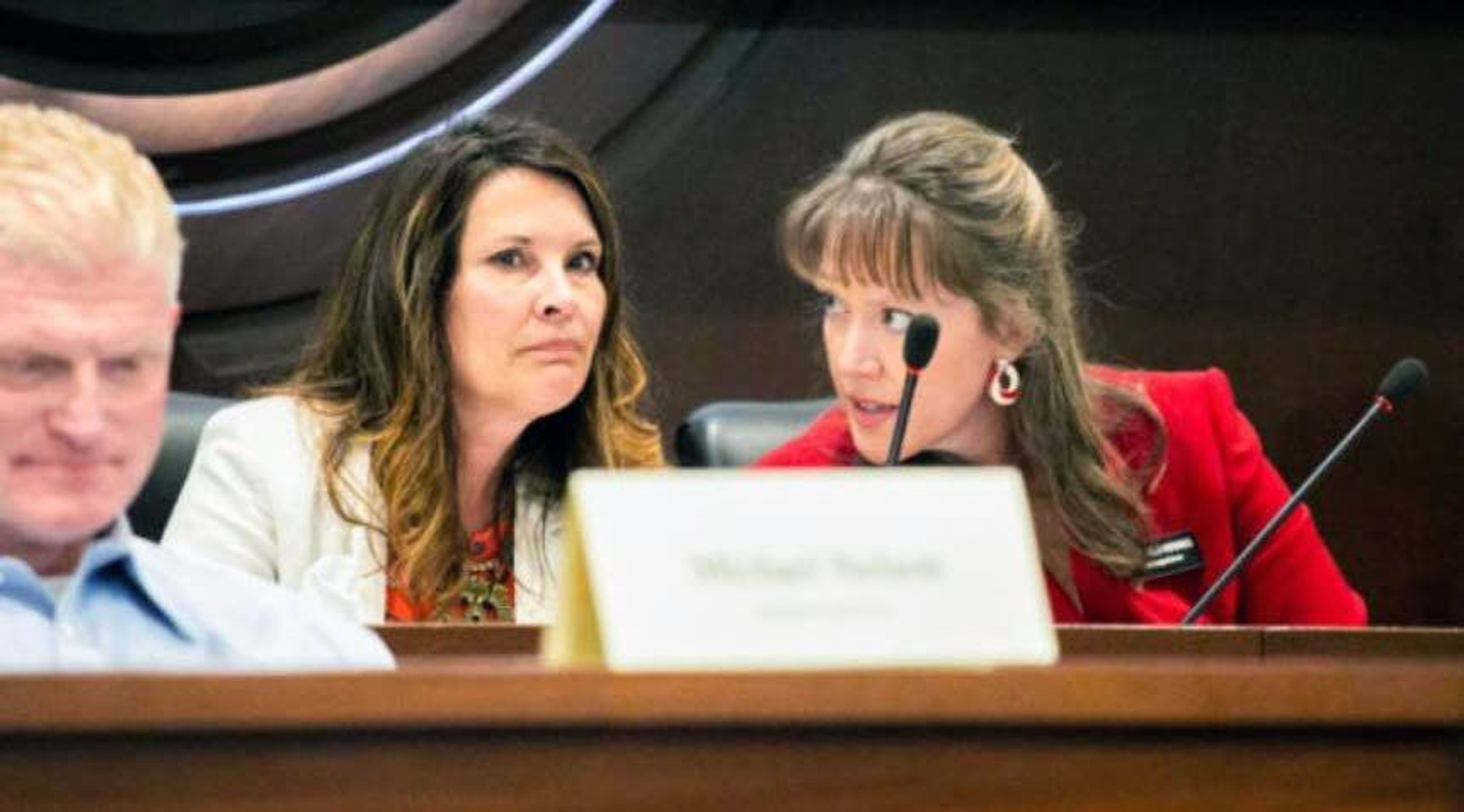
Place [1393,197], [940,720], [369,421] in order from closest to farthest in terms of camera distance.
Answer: [940,720]
[369,421]
[1393,197]

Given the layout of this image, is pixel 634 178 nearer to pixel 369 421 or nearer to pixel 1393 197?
pixel 369 421

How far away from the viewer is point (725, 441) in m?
2.46

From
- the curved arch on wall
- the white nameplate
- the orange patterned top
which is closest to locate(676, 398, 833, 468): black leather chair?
the orange patterned top

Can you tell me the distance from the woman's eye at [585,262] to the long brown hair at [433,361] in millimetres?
11

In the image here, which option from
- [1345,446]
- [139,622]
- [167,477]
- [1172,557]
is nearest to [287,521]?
[167,477]

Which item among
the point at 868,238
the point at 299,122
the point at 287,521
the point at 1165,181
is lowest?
the point at 287,521

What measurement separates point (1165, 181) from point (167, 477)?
1354mm

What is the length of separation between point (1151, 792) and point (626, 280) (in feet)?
6.97

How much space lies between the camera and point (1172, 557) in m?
2.29

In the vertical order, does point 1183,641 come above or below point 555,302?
below

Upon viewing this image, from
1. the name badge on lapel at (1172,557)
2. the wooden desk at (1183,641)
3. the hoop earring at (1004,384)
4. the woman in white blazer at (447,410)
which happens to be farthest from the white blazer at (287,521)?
the wooden desk at (1183,641)

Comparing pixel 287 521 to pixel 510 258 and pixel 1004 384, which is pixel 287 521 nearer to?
pixel 510 258

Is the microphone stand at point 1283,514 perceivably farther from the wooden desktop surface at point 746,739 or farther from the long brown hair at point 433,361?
the wooden desktop surface at point 746,739

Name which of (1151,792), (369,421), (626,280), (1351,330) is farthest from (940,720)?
(1351,330)
